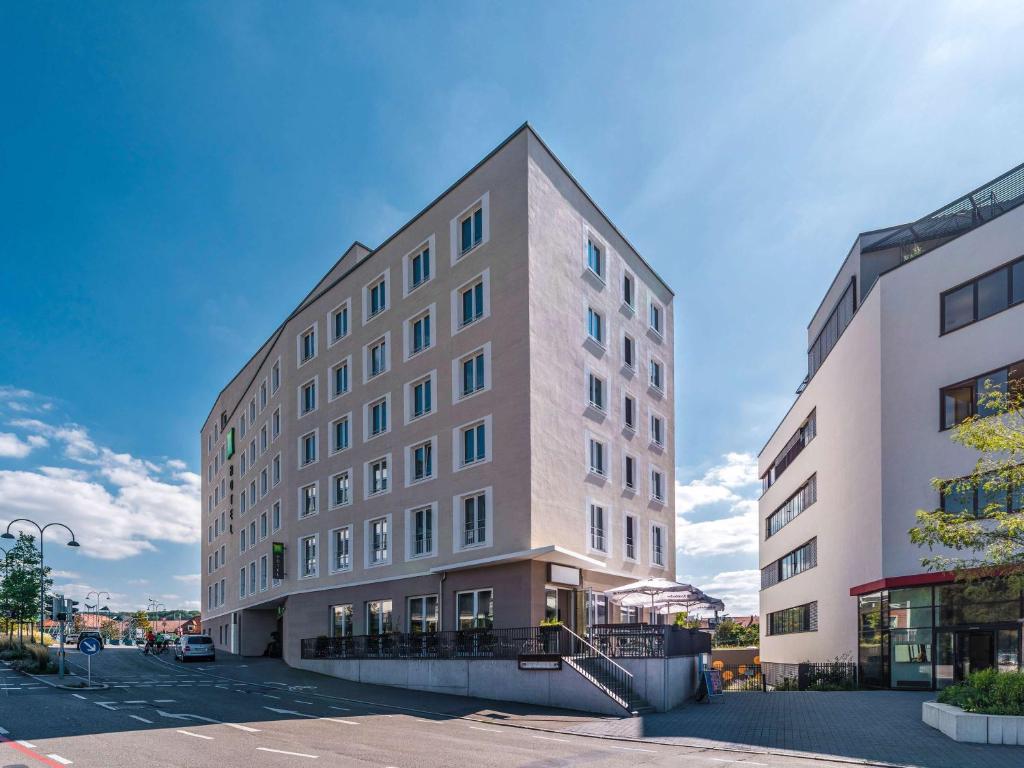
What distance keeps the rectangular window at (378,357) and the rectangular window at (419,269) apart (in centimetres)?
314

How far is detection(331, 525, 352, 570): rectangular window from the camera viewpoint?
36.7 m

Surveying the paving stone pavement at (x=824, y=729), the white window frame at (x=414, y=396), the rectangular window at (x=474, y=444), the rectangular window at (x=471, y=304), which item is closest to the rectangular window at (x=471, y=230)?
the rectangular window at (x=471, y=304)

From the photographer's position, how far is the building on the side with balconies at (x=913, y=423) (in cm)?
2558

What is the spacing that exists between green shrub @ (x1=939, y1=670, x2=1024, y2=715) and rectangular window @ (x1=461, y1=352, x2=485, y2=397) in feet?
61.2

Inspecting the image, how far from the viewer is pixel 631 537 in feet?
116

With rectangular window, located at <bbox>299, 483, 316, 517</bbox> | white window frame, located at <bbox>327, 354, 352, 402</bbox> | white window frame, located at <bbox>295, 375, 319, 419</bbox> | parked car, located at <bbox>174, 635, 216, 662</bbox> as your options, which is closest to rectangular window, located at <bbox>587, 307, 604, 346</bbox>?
white window frame, located at <bbox>327, 354, 352, 402</bbox>

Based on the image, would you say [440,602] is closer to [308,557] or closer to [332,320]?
[308,557]

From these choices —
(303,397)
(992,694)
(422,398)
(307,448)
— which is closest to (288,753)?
(992,694)

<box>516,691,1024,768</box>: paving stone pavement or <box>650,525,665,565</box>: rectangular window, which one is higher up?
<box>650,525,665,565</box>: rectangular window

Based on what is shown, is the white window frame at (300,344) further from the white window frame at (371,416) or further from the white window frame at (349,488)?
the white window frame at (349,488)

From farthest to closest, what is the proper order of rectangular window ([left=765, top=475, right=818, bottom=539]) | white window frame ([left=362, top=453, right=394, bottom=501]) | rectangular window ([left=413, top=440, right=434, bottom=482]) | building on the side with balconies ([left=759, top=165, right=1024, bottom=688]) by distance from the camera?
rectangular window ([left=765, top=475, right=818, bottom=539])
white window frame ([left=362, top=453, right=394, bottom=501])
rectangular window ([left=413, top=440, right=434, bottom=482])
building on the side with balconies ([left=759, top=165, right=1024, bottom=688])

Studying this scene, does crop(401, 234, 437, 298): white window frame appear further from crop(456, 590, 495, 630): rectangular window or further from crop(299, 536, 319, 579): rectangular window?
crop(299, 536, 319, 579): rectangular window

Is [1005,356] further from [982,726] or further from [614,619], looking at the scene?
[614,619]

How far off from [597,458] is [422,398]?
7684 millimetres
